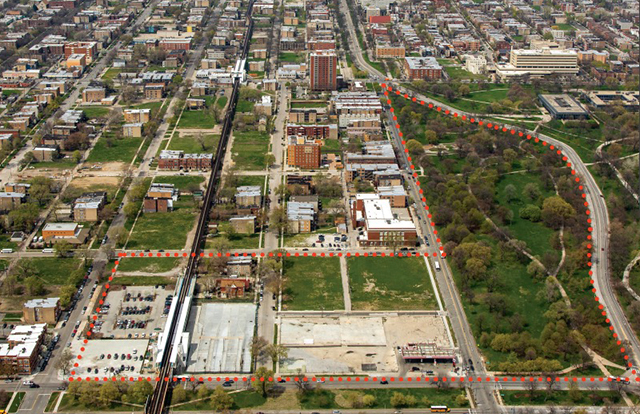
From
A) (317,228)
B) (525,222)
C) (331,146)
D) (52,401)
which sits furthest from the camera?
(331,146)

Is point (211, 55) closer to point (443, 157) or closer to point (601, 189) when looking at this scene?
point (443, 157)

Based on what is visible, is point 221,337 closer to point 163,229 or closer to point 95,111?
point 163,229

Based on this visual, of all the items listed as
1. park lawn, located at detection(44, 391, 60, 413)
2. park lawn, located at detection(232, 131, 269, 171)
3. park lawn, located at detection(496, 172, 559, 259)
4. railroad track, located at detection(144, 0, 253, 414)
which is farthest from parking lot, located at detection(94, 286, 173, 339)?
park lawn, located at detection(496, 172, 559, 259)

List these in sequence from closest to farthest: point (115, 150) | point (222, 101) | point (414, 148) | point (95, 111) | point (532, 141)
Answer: point (414, 148), point (115, 150), point (532, 141), point (95, 111), point (222, 101)

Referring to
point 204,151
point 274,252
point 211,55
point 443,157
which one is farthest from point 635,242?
point 211,55

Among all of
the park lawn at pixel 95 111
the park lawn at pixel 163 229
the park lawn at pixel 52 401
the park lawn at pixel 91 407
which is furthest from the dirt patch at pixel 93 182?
the park lawn at pixel 91 407

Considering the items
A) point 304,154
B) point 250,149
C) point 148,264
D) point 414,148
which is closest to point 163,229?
point 148,264
